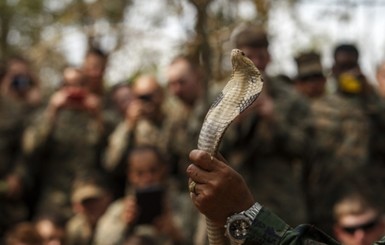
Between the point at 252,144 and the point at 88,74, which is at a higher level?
the point at 88,74

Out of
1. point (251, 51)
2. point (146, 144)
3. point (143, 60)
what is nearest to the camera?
point (251, 51)

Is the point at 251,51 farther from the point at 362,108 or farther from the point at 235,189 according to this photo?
the point at 235,189

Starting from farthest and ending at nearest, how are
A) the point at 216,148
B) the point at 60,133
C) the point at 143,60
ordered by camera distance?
1. the point at 143,60
2. the point at 60,133
3. the point at 216,148

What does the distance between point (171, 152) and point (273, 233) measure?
469cm

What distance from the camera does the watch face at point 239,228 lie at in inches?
138

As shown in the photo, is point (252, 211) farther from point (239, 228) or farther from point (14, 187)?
point (14, 187)

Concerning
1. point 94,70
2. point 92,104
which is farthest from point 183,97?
point 94,70

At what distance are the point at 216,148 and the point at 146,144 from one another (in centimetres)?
468

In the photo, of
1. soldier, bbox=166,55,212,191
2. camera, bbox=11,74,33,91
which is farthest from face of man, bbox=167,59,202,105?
camera, bbox=11,74,33,91

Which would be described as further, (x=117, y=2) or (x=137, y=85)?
(x=117, y=2)

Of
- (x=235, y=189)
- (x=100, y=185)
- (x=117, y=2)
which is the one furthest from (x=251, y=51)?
(x=117, y=2)

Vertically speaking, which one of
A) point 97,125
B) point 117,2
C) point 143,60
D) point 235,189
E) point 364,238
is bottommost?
point 364,238

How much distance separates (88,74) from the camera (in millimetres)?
8984

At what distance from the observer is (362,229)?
7.45 m
